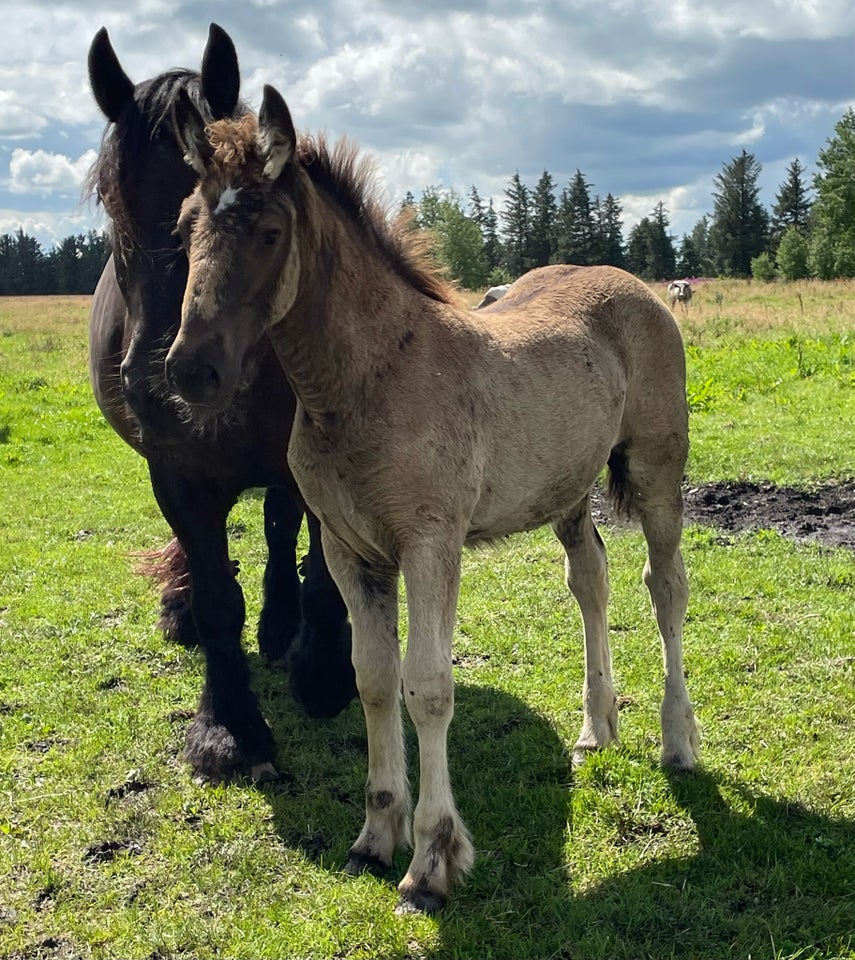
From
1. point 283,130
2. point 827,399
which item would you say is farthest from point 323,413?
point 827,399

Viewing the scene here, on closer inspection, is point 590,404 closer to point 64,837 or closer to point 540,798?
point 540,798

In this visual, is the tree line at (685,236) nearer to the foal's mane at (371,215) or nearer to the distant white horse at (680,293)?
the distant white horse at (680,293)

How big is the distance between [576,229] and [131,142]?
60450 mm

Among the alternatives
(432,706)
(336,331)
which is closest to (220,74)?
(336,331)

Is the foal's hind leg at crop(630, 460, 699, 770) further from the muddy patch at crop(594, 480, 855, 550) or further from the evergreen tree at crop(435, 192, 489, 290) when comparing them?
the evergreen tree at crop(435, 192, 489, 290)

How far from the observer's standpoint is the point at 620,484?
14.3 feet

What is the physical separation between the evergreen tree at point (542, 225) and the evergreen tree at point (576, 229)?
1988 mm

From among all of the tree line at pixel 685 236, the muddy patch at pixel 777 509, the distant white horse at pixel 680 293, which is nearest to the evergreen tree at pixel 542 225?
the tree line at pixel 685 236

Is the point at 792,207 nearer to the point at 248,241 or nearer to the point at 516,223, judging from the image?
the point at 516,223

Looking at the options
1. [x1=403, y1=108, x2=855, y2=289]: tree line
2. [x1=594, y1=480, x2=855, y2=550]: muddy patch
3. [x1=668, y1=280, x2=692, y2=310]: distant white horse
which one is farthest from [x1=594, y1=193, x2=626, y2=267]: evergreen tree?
[x1=594, y1=480, x2=855, y2=550]: muddy patch

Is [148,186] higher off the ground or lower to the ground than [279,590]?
higher

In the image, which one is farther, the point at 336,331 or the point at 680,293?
the point at 680,293

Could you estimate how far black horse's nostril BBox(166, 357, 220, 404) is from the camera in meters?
2.59

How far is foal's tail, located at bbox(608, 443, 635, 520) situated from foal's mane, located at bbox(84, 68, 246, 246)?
7.78 ft
